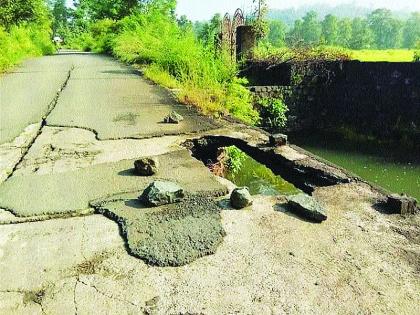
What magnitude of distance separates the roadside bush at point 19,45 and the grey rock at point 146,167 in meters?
10.2

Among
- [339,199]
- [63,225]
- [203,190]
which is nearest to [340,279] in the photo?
[339,199]

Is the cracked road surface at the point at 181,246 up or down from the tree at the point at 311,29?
down

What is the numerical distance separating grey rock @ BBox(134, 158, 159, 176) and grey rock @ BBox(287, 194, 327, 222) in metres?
1.13

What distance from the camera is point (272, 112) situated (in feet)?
38.3

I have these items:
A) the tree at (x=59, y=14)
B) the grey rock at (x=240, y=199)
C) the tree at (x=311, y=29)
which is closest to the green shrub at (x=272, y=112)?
the grey rock at (x=240, y=199)

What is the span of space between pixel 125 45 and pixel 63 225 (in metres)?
12.9

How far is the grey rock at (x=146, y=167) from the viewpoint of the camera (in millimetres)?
3178

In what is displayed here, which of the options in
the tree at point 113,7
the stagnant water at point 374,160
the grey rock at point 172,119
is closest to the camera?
the grey rock at point 172,119

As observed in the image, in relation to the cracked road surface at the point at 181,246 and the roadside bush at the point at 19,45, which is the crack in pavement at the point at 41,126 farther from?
the roadside bush at the point at 19,45

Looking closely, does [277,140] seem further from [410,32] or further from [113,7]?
[410,32]

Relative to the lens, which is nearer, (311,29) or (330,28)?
(330,28)

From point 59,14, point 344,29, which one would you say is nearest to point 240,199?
point 59,14

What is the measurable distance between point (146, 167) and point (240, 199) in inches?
36.3

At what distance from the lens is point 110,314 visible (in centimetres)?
169
